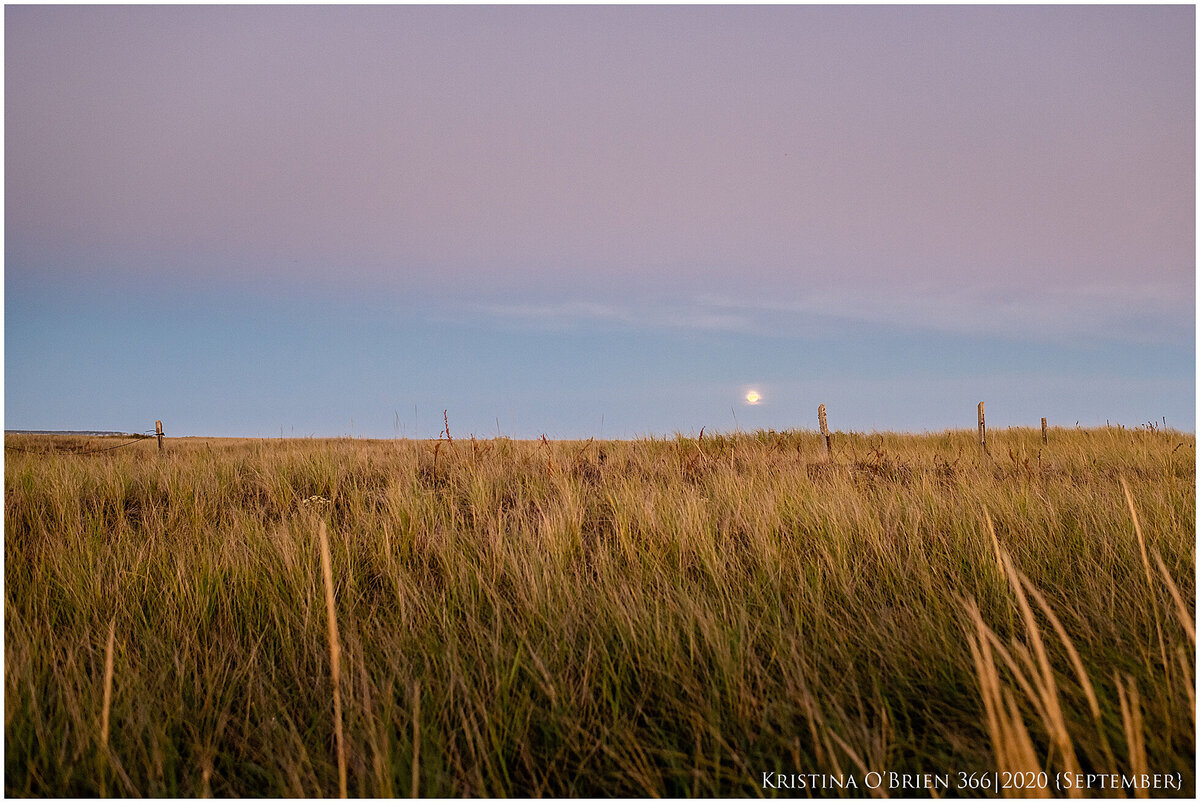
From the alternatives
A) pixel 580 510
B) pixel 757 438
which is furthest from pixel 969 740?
pixel 757 438

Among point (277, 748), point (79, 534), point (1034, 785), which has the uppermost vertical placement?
point (79, 534)

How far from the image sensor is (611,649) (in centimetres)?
230

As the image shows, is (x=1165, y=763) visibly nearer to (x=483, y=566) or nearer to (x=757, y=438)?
(x=483, y=566)

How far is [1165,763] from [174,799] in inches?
96.0

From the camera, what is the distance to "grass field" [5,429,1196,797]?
1.67 meters

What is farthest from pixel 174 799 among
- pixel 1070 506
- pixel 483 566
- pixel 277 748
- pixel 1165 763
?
pixel 1070 506

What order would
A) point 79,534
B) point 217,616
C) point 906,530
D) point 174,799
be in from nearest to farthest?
1. point 174,799
2. point 217,616
3. point 906,530
4. point 79,534

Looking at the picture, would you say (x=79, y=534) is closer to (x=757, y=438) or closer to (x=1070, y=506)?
(x=1070, y=506)

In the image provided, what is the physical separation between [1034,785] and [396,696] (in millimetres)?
1789

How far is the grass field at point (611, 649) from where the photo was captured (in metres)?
1.67

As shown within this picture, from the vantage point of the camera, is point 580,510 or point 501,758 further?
point 580,510

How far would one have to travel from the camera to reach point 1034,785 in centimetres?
125

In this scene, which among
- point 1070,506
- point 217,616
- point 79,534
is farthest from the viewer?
point 1070,506

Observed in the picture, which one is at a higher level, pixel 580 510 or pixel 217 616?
pixel 580 510
